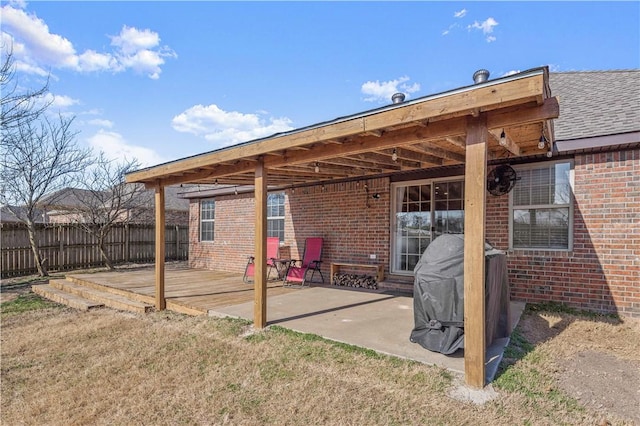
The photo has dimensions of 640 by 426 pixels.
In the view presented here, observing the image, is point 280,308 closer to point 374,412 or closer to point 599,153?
point 374,412

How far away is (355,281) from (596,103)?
5390 mm

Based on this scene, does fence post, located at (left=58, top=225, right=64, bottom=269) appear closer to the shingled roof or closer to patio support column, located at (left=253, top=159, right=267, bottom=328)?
patio support column, located at (left=253, top=159, right=267, bottom=328)

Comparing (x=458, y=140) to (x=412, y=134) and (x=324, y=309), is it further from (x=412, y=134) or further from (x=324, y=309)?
(x=324, y=309)

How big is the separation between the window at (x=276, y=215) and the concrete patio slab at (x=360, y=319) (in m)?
2.59

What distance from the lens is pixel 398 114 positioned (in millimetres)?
3004

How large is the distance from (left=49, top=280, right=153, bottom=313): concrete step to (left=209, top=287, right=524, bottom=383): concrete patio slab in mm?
1754

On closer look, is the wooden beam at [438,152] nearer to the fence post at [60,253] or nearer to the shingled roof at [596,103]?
the shingled roof at [596,103]

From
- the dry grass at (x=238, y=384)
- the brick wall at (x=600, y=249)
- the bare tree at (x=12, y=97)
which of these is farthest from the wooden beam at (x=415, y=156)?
the bare tree at (x=12, y=97)

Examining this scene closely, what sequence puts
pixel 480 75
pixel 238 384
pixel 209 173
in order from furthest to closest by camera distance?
pixel 209 173 → pixel 480 75 → pixel 238 384

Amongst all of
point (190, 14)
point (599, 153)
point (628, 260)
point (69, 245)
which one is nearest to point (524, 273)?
point (628, 260)

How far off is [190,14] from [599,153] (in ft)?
25.1

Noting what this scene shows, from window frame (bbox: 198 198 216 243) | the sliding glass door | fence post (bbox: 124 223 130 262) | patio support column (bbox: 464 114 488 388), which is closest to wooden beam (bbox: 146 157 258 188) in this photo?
patio support column (bbox: 464 114 488 388)

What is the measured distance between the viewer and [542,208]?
5.41m

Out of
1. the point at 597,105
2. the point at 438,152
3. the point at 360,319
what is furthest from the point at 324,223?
the point at 597,105
